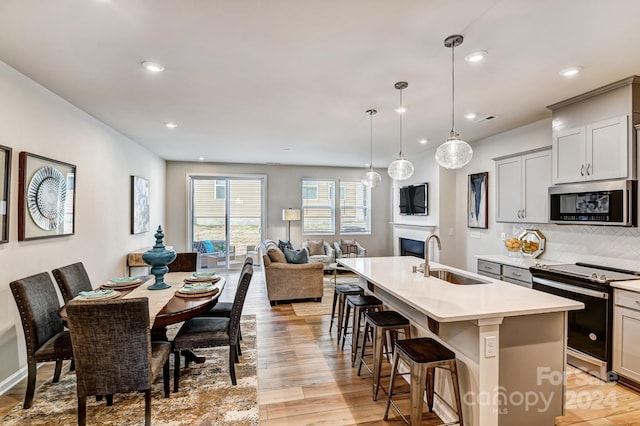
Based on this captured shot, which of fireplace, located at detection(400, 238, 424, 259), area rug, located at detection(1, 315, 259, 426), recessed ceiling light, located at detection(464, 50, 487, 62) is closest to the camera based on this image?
area rug, located at detection(1, 315, 259, 426)

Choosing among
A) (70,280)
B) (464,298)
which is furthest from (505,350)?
(70,280)

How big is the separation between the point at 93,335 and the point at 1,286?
1330 mm

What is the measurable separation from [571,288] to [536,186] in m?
1.46

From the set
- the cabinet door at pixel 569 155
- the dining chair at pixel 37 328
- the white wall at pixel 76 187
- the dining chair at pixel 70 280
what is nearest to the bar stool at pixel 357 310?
the dining chair at pixel 37 328

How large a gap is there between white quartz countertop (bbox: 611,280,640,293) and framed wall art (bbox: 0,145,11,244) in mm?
5080

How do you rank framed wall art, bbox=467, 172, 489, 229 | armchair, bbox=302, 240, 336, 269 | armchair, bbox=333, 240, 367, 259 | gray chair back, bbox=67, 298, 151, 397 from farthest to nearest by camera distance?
armchair, bbox=333, 240, 367, 259 → armchair, bbox=302, 240, 336, 269 → framed wall art, bbox=467, 172, 489, 229 → gray chair back, bbox=67, 298, 151, 397

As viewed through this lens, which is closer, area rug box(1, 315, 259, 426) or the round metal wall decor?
area rug box(1, 315, 259, 426)

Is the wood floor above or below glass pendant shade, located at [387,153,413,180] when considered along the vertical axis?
below

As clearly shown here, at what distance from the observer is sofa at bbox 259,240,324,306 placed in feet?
16.9

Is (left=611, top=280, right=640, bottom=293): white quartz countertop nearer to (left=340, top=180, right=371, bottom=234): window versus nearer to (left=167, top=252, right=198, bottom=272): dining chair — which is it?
(left=167, top=252, right=198, bottom=272): dining chair

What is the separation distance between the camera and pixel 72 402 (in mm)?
2516

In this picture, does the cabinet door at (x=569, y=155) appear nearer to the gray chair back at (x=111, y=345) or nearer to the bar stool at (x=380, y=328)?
the bar stool at (x=380, y=328)

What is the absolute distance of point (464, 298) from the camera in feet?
7.08

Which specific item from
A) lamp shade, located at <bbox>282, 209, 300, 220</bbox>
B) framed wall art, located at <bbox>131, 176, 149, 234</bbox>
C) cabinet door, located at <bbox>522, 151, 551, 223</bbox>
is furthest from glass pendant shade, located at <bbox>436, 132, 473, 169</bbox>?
lamp shade, located at <bbox>282, 209, 300, 220</bbox>
